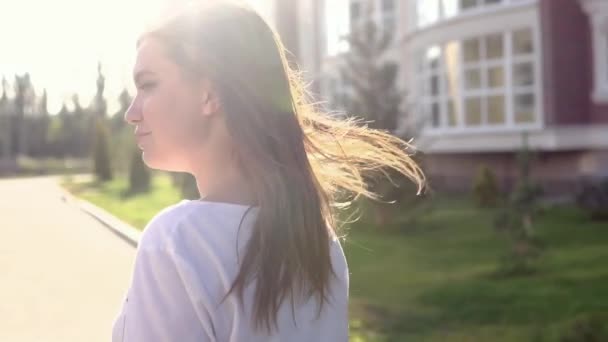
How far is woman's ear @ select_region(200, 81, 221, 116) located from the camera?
3.61ft

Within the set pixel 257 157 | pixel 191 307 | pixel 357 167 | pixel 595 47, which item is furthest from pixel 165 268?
pixel 595 47

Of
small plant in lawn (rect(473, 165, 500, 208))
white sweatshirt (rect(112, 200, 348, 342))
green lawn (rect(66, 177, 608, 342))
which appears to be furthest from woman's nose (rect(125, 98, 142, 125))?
small plant in lawn (rect(473, 165, 500, 208))

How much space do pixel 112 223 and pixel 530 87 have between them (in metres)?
11.0

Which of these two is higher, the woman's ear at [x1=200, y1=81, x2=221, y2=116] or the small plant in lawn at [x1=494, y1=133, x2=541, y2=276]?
the woman's ear at [x1=200, y1=81, x2=221, y2=116]

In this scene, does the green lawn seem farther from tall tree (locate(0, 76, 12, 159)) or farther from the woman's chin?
tall tree (locate(0, 76, 12, 159))

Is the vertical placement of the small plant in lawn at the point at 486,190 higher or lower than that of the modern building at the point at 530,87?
lower

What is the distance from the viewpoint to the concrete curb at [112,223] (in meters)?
6.17

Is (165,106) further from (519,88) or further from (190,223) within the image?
(519,88)

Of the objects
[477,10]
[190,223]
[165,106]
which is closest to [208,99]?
[165,106]

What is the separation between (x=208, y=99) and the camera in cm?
110

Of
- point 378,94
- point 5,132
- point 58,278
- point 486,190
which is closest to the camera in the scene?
point 58,278

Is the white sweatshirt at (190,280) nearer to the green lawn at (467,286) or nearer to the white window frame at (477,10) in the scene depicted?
the green lawn at (467,286)

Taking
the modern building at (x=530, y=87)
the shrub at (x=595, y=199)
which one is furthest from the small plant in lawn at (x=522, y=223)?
the modern building at (x=530, y=87)

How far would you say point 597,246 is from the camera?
1019 centimetres
